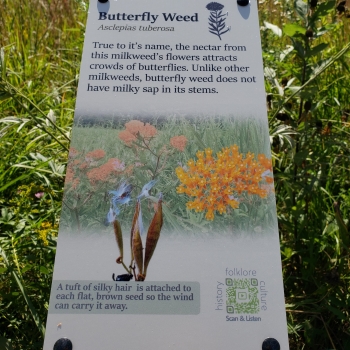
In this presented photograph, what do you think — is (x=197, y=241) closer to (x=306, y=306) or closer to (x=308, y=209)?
(x=306, y=306)

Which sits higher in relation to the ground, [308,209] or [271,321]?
[308,209]

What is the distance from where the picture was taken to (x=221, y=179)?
1.28 m

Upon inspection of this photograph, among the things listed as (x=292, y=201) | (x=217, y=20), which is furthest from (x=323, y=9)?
(x=292, y=201)

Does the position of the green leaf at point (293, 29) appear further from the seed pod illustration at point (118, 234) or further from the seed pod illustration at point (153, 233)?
the seed pod illustration at point (118, 234)

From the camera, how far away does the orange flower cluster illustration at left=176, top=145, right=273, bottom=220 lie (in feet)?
4.13

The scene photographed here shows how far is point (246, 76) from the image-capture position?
1.37 meters

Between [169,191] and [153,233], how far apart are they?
0.13 m

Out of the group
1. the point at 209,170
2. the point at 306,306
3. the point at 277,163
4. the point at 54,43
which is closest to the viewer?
the point at 209,170

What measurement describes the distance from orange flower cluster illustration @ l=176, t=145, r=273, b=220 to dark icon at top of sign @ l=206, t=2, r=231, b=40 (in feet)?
1.29

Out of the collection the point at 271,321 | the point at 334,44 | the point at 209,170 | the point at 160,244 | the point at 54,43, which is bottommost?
the point at 271,321

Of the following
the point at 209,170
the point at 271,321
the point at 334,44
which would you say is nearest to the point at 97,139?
the point at 209,170

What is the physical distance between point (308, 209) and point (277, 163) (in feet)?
0.97

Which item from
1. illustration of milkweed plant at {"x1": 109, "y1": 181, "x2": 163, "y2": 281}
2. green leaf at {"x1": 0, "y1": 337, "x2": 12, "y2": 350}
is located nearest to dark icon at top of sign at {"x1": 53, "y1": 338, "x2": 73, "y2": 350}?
illustration of milkweed plant at {"x1": 109, "y1": 181, "x2": 163, "y2": 281}

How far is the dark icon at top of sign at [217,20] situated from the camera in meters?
1.43
